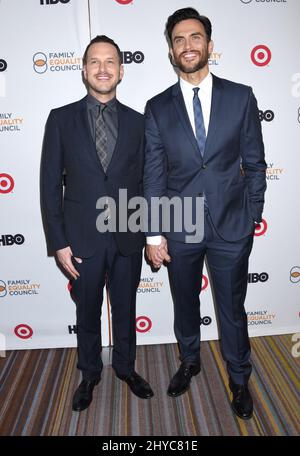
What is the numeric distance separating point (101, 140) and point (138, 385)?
156cm

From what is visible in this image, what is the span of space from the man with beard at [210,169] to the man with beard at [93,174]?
0.13 metres

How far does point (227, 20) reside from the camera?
2.83 metres

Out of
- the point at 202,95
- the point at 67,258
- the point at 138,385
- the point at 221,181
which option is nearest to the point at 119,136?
the point at 202,95

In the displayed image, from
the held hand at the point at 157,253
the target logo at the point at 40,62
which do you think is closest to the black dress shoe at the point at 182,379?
the held hand at the point at 157,253

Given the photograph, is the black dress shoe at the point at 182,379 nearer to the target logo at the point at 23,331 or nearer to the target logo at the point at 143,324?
the target logo at the point at 143,324

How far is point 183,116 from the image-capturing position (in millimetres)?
2312

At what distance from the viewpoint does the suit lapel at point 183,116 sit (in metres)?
2.29

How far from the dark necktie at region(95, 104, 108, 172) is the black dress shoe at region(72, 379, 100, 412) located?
138 cm

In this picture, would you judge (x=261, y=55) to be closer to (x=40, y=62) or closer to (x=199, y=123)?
(x=199, y=123)

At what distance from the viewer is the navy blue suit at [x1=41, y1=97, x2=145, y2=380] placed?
7.68 ft

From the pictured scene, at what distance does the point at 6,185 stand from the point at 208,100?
5.14 ft

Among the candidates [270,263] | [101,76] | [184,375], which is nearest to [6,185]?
[101,76]
